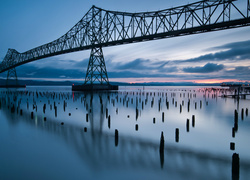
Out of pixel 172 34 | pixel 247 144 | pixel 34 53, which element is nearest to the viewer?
pixel 247 144

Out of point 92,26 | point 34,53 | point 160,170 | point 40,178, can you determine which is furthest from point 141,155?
point 34,53

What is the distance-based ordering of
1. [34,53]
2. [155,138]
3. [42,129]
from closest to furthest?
[155,138] → [42,129] → [34,53]

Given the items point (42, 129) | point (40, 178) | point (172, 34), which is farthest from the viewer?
point (172, 34)

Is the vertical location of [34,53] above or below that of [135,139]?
above

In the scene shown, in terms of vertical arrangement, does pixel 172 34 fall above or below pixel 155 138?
above

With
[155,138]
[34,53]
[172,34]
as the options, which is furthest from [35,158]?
[34,53]

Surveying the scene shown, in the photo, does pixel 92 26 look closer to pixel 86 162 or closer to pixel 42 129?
pixel 42 129

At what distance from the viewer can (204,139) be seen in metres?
12.4

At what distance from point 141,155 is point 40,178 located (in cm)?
428

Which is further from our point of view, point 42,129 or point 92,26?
point 92,26

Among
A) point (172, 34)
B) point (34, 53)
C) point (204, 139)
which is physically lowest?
point (204, 139)

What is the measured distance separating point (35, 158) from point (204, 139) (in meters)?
9.68

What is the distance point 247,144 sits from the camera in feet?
37.2

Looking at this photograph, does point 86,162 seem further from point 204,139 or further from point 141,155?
point 204,139
